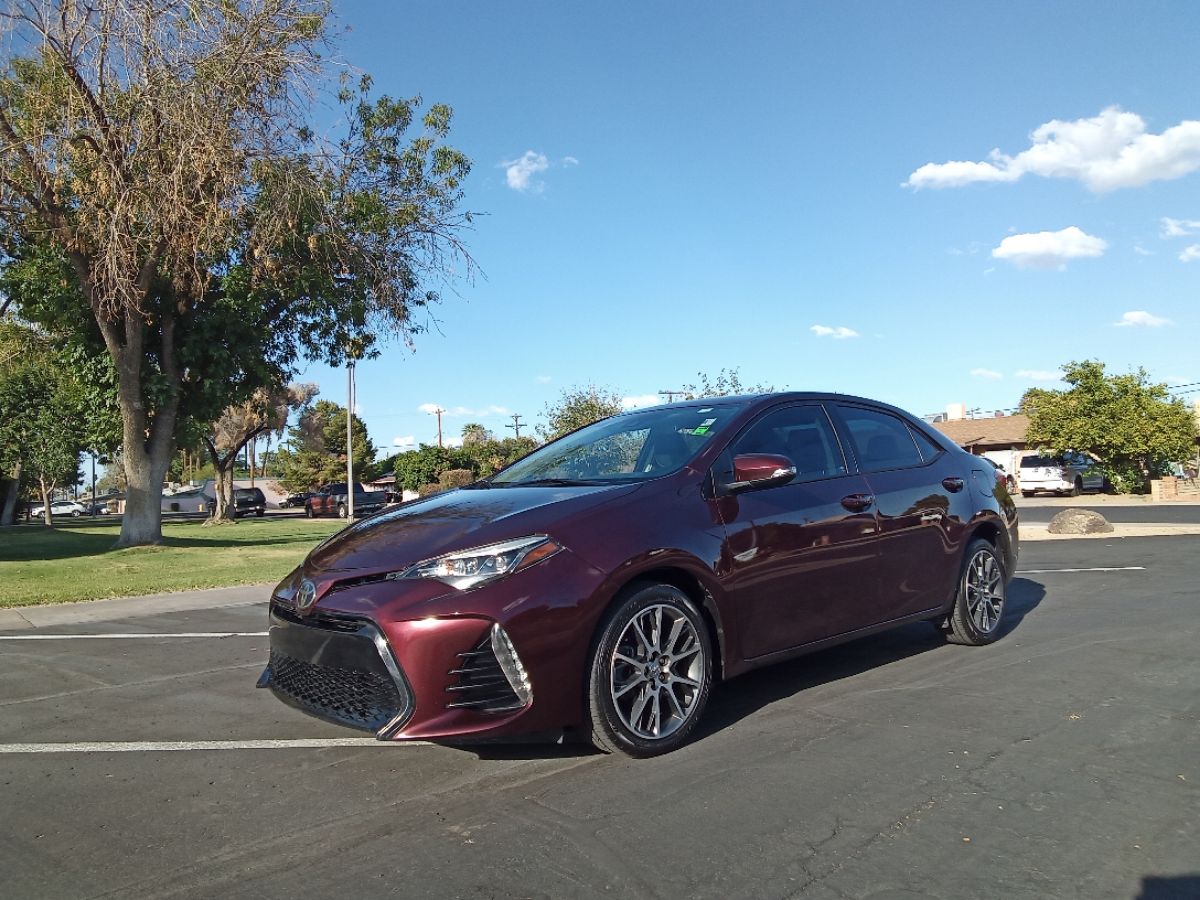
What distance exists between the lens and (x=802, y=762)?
13.2ft

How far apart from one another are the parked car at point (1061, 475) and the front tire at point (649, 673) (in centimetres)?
3805

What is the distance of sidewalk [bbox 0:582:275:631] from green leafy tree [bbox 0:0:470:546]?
6791 mm

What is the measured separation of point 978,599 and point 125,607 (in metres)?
8.57

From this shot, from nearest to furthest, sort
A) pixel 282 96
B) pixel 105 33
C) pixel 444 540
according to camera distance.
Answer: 1. pixel 444 540
2. pixel 105 33
3. pixel 282 96

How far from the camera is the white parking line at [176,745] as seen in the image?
4469mm

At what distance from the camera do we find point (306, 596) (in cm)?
401

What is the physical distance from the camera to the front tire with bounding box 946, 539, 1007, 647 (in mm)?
6082

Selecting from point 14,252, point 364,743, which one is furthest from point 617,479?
point 14,252

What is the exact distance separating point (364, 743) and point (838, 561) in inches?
104

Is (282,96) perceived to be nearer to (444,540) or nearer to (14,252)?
(14,252)

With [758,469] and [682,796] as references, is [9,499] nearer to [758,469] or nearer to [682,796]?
[758,469]

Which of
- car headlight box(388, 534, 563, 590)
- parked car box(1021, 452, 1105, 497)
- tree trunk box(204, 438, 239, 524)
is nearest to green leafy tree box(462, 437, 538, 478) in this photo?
tree trunk box(204, 438, 239, 524)

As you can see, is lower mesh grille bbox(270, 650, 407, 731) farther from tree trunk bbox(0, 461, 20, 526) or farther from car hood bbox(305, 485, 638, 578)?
tree trunk bbox(0, 461, 20, 526)

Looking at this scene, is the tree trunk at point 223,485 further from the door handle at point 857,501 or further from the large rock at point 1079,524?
the door handle at point 857,501
